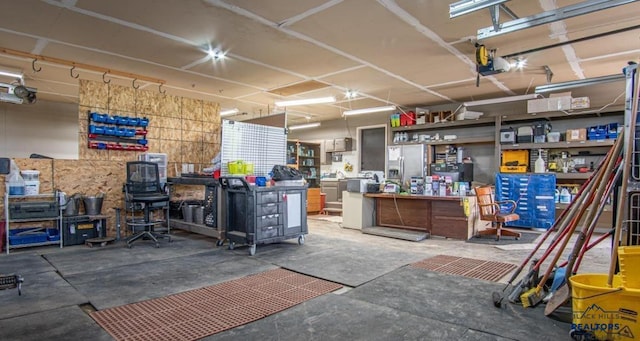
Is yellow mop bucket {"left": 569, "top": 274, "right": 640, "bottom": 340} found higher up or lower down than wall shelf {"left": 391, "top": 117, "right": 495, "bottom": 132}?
lower down

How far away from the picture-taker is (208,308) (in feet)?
9.14

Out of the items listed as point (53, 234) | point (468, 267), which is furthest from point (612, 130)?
point (53, 234)

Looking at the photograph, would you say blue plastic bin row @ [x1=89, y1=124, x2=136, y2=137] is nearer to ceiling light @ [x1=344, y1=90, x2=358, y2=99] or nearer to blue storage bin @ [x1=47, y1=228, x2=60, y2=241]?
blue storage bin @ [x1=47, y1=228, x2=60, y2=241]

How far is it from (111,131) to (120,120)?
0.23 metres

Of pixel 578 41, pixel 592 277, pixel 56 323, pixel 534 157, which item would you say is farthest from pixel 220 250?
pixel 534 157

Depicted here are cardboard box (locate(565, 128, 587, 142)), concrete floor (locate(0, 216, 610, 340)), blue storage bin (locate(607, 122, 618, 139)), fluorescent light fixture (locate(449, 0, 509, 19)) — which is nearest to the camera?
concrete floor (locate(0, 216, 610, 340))

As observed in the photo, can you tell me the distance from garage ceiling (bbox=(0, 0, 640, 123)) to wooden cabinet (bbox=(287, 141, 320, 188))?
3075 mm

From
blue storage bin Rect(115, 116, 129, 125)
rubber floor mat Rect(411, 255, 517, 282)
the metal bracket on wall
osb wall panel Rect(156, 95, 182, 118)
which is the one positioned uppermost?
the metal bracket on wall

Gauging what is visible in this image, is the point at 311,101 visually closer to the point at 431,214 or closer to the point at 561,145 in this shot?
the point at 431,214

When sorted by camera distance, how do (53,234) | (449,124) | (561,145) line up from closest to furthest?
(53,234) → (561,145) → (449,124)

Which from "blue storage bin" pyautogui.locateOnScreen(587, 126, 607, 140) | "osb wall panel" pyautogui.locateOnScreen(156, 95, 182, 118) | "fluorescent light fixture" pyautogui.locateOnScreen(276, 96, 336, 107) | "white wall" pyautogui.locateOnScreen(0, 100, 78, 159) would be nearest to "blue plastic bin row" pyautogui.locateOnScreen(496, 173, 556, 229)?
"blue storage bin" pyautogui.locateOnScreen(587, 126, 607, 140)

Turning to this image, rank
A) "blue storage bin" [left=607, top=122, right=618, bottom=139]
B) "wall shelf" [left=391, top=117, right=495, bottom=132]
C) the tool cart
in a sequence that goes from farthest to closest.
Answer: "wall shelf" [left=391, top=117, right=495, bottom=132] → "blue storage bin" [left=607, top=122, right=618, bottom=139] → the tool cart

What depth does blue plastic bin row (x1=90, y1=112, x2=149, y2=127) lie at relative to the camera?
5715mm

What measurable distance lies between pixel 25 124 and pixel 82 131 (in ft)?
12.9
